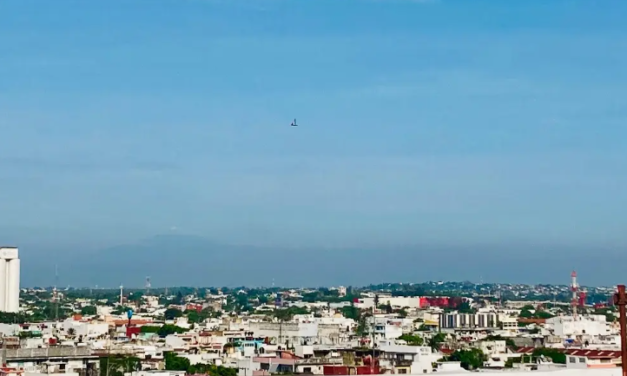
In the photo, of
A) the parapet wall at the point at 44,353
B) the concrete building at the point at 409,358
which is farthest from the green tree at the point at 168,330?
the parapet wall at the point at 44,353

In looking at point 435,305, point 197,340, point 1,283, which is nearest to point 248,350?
point 197,340

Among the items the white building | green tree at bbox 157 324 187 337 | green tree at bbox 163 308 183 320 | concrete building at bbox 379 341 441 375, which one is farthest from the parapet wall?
green tree at bbox 163 308 183 320

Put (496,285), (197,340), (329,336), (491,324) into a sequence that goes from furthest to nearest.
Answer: (496,285) → (491,324) → (329,336) → (197,340)

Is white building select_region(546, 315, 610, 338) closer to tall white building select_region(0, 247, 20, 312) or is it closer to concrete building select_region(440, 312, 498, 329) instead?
concrete building select_region(440, 312, 498, 329)

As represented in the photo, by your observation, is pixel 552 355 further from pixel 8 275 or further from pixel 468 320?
pixel 8 275

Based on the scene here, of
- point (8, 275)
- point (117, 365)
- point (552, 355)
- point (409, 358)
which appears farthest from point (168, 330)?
point (552, 355)

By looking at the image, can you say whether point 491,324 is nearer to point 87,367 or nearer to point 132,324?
point 132,324

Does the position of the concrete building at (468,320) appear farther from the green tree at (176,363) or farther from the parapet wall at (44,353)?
the parapet wall at (44,353)

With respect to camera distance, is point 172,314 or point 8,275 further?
point 172,314
